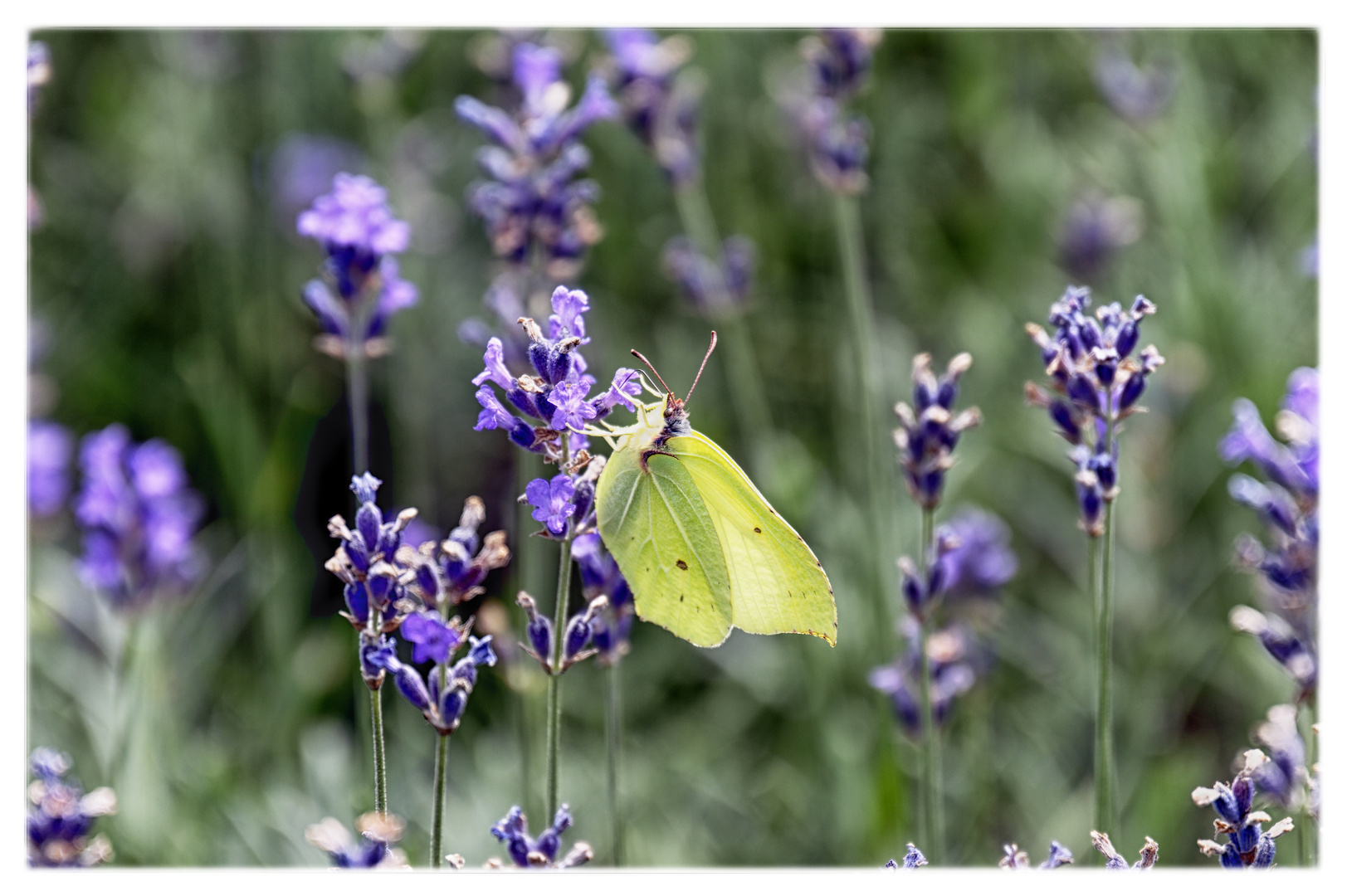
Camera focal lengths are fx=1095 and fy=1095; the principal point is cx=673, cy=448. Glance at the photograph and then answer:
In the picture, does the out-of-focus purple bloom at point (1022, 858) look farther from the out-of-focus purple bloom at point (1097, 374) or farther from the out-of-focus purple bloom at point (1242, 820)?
the out-of-focus purple bloom at point (1097, 374)

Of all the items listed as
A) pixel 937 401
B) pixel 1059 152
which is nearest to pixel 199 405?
pixel 937 401

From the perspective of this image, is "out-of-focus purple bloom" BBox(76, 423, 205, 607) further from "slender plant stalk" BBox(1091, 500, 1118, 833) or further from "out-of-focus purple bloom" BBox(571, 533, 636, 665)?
"slender plant stalk" BBox(1091, 500, 1118, 833)

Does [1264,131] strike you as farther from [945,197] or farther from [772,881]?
Answer: [772,881]

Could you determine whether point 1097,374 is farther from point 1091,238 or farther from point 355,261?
point 1091,238

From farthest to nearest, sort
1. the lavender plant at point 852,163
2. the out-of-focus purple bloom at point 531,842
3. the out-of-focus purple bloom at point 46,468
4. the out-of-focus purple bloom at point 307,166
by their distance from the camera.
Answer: the out-of-focus purple bloom at point 307,166 < the out-of-focus purple bloom at point 46,468 < the lavender plant at point 852,163 < the out-of-focus purple bloom at point 531,842

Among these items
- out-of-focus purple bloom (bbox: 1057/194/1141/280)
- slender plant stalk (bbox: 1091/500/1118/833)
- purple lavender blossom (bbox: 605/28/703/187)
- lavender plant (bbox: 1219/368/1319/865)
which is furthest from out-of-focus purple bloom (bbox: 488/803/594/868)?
out-of-focus purple bloom (bbox: 1057/194/1141/280)

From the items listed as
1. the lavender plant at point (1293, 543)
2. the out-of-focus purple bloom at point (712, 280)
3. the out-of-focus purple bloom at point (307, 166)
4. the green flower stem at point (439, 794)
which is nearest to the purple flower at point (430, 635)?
the green flower stem at point (439, 794)
